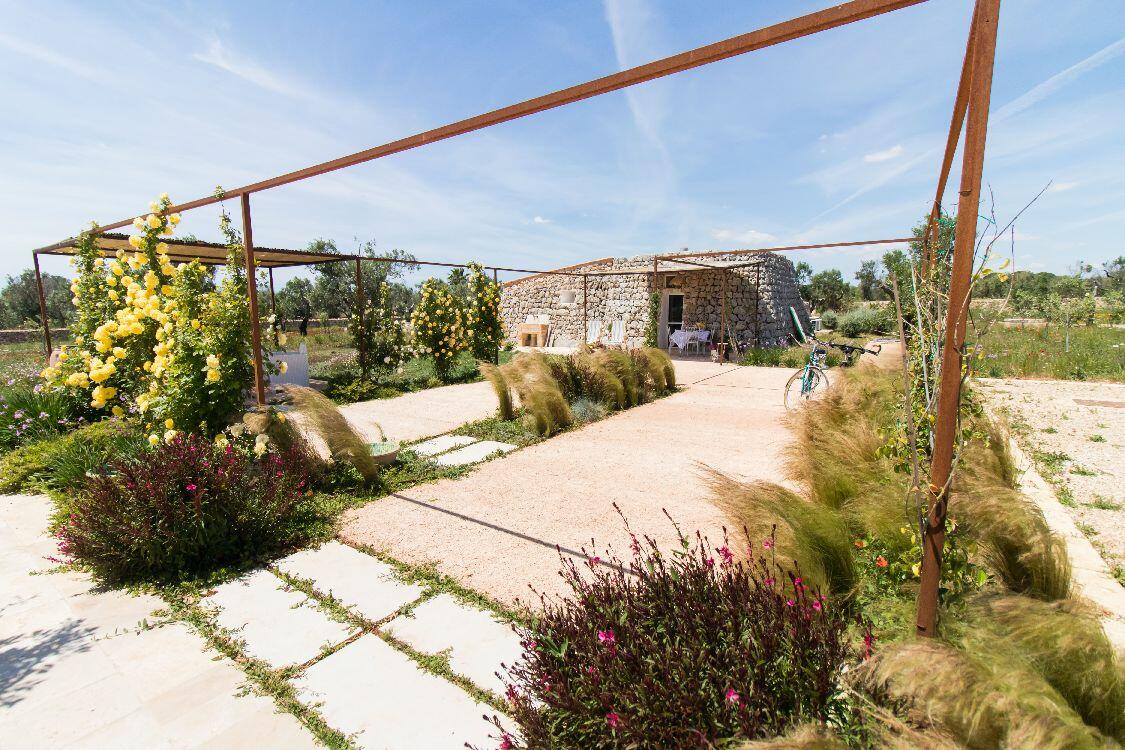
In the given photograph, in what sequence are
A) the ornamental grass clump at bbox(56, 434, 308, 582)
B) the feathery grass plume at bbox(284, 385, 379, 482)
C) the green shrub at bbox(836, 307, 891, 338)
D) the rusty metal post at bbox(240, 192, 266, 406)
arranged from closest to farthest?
the ornamental grass clump at bbox(56, 434, 308, 582) → the rusty metal post at bbox(240, 192, 266, 406) → the feathery grass plume at bbox(284, 385, 379, 482) → the green shrub at bbox(836, 307, 891, 338)

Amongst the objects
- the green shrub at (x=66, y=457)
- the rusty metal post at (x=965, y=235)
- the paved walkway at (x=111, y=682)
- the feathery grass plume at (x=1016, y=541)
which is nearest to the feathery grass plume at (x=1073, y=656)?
the rusty metal post at (x=965, y=235)

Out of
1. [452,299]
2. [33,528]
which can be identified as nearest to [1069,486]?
[33,528]

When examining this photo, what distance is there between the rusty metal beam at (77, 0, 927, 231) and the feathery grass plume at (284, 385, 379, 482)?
1.61 meters

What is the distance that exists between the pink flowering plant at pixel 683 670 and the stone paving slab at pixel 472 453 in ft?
10.3

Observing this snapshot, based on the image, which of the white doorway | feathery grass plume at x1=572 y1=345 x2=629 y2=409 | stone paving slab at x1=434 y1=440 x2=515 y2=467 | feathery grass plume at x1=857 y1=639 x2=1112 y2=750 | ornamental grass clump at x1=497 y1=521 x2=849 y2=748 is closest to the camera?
feathery grass plume at x1=857 y1=639 x2=1112 y2=750

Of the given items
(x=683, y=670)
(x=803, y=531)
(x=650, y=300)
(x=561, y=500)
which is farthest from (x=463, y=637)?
(x=650, y=300)

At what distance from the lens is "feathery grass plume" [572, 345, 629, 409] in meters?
6.68

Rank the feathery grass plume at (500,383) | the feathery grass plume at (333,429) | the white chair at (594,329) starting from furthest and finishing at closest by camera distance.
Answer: the white chair at (594,329), the feathery grass plume at (500,383), the feathery grass plume at (333,429)

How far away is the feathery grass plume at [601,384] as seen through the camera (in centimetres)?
668

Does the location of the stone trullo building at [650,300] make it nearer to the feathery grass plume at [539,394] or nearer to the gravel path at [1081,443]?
the gravel path at [1081,443]

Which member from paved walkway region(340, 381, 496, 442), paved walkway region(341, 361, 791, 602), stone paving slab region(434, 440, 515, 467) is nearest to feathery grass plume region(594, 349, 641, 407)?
paved walkway region(341, 361, 791, 602)

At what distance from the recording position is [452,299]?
934 cm

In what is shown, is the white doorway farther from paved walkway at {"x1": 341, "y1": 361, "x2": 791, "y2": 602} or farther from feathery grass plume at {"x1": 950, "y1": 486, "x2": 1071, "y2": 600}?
feathery grass plume at {"x1": 950, "y1": 486, "x2": 1071, "y2": 600}

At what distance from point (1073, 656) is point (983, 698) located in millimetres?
408
